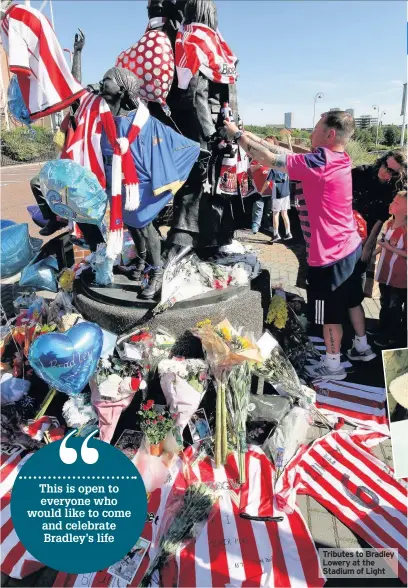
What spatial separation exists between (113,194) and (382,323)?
2910 mm

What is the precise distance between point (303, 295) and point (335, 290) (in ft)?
7.62

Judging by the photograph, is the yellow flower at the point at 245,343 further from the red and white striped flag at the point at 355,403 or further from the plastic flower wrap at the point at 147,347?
the red and white striped flag at the point at 355,403

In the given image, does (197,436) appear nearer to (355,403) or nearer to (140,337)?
(140,337)

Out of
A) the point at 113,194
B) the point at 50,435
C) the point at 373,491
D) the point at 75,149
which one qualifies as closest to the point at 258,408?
the point at 373,491

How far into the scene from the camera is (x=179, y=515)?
2381mm

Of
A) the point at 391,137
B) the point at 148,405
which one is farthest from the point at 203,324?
the point at 391,137

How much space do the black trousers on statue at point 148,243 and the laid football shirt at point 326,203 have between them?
110cm

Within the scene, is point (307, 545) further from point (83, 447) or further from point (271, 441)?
point (83, 447)

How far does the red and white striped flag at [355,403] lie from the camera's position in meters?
3.23

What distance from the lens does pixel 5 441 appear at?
116 inches

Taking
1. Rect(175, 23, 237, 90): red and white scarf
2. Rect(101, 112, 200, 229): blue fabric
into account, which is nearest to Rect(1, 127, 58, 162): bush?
Rect(175, 23, 237, 90): red and white scarf

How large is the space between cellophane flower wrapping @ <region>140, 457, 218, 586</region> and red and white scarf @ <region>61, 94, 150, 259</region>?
68.7 inches

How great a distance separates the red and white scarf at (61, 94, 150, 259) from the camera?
2.72m

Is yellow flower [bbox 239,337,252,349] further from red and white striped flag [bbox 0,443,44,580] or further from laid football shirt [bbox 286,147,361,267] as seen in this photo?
red and white striped flag [bbox 0,443,44,580]
